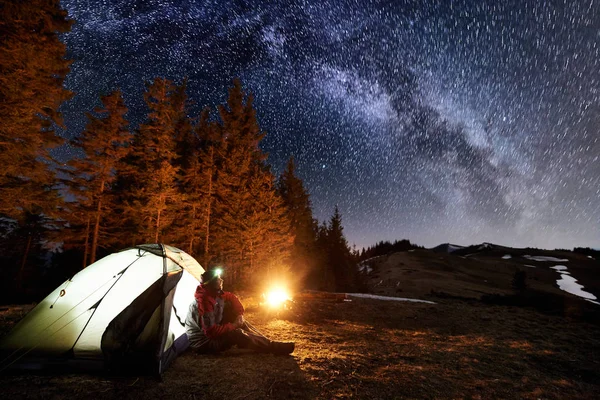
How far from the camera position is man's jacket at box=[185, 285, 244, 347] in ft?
18.6

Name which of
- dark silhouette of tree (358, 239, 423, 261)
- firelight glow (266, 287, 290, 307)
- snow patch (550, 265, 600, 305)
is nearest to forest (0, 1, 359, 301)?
firelight glow (266, 287, 290, 307)

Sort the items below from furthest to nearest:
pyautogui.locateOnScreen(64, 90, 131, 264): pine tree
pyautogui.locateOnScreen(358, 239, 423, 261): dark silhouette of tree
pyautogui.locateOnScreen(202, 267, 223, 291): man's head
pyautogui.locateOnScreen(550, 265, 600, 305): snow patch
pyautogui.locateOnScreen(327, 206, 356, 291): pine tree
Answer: pyautogui.locateOnScreen(358, 239, 423, 261): dark silhouette of tree, pyautogui.locateOnScreen(327, 206, 356, 291): pine tree, pyautogui.locateOnScreen(550, 265, 600, 305): snow patch, pyautogui.locateOnScreen(64, 90, 131, 264): pine tree, pyautogui.locateOnScreen(202, 267, 223, 291): man's head

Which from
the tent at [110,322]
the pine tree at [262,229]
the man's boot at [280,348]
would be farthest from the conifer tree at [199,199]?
the man's boot at [280,348]

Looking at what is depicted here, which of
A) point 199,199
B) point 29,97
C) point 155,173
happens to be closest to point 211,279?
point 29,97

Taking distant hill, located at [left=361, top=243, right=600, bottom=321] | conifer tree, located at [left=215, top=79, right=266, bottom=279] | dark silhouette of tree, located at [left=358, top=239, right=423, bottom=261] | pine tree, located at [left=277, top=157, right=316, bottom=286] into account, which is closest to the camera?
conifer tree, located at [left=215, top=79, right=266, bottom=279]

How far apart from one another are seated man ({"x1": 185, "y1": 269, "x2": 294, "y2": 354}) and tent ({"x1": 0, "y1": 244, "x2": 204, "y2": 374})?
48 cm

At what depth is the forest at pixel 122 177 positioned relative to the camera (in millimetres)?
10281

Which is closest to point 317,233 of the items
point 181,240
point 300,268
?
point 300,268

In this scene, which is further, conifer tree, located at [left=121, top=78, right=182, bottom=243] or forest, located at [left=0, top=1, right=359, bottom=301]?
conifer tree, located at [left=121, top=78, right=182, bottom=243]

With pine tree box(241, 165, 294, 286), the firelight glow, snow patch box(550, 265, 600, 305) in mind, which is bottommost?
snow patch box(550, 265, 600, 305)

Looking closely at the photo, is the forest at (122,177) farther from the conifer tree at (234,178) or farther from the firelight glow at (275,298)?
the firelight glow at (275,298)

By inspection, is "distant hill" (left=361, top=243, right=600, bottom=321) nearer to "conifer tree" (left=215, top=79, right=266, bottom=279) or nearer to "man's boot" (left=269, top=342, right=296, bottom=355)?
"conifer tree" (left=215, top=79, right=266, bottom=279)

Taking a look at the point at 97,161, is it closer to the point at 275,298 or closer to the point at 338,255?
the point at 275,298

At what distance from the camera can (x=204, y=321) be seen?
5691mm
